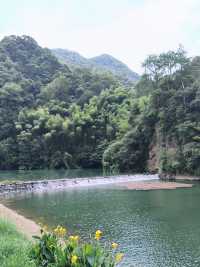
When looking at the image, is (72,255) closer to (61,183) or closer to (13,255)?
(13,255)

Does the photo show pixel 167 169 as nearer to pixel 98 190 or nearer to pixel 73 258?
pixel 98 190

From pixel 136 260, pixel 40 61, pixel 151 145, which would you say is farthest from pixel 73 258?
pixel 40 61

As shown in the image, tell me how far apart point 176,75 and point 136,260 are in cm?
4717

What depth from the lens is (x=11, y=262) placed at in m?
9.24

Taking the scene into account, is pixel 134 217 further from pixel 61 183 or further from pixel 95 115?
pixel 95 115

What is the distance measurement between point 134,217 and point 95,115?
5250 centimetres

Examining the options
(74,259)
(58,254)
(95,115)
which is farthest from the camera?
(95,115)

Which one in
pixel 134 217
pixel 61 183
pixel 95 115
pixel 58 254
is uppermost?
pixel 95 115

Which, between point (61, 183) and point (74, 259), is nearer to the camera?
Answer: point (74, 259)

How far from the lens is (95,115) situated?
252ft

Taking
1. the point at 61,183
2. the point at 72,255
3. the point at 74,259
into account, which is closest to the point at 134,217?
the point at 72,255

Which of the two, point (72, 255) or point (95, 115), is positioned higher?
point (95, 115)

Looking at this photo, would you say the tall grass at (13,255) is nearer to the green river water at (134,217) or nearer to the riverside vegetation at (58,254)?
the riverside vegetation at (58,254)

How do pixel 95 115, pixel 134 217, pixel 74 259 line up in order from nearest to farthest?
1. pixel 74 259
2. pixel 134 217
3. pixel 95 115
